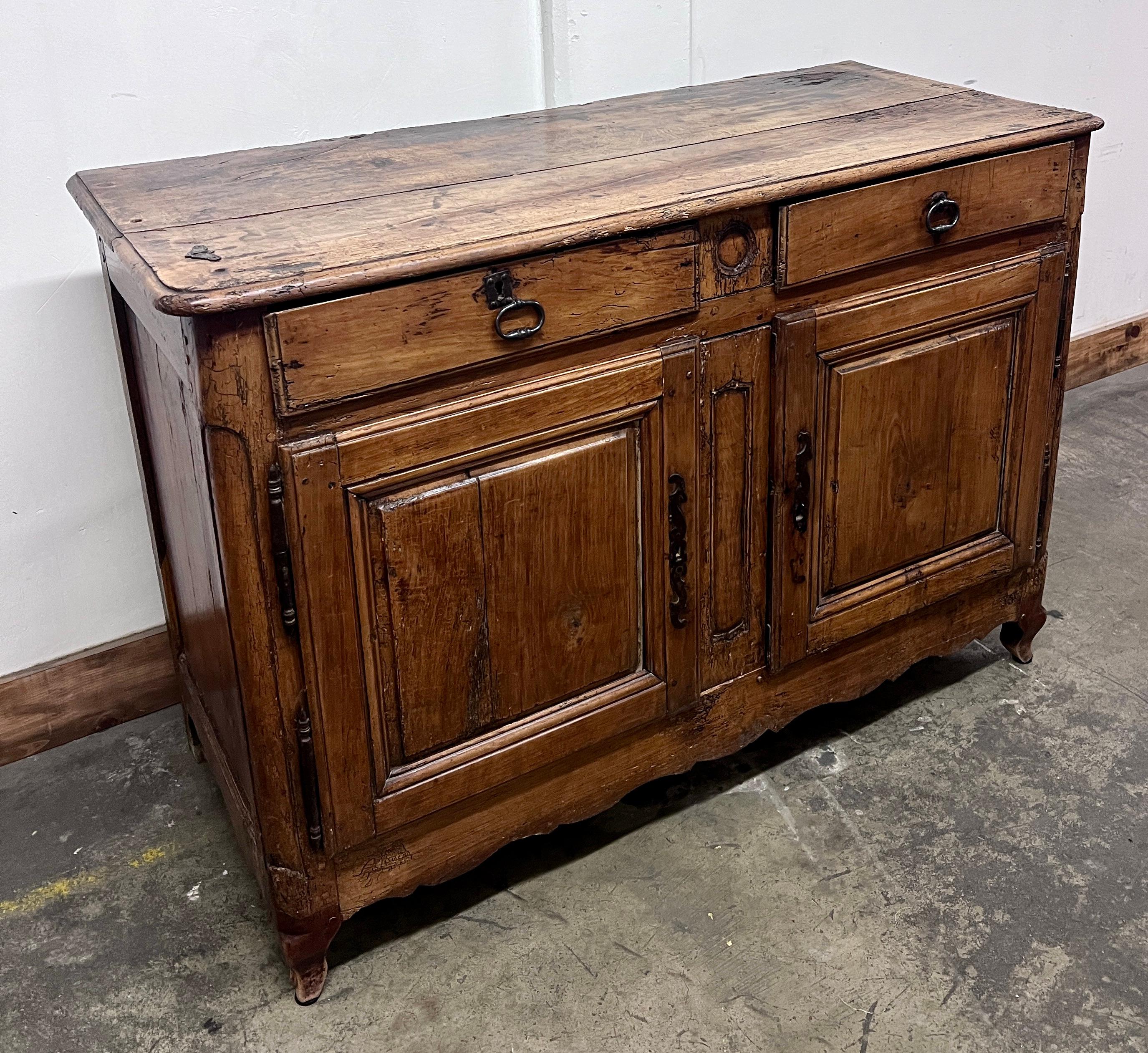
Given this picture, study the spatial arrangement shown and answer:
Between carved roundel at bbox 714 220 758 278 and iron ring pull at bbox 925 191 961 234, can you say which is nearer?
carved roundel at bbox 714 220 758 278

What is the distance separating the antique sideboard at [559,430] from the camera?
1.54 meters

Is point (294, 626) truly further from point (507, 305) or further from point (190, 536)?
point (507, 305)

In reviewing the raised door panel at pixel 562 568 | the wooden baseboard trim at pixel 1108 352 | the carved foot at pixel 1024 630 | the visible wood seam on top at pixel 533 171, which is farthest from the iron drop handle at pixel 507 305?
the wooden baseboard trim at pixel 1108 352

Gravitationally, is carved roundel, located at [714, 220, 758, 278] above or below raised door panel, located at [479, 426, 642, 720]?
above

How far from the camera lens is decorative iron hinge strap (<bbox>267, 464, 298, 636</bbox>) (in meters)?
1.52

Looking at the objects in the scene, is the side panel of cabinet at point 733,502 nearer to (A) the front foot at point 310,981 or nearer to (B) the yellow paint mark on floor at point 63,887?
(A) the front foot at point 310,981

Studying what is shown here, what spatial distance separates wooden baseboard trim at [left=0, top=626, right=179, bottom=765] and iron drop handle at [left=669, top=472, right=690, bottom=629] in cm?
104

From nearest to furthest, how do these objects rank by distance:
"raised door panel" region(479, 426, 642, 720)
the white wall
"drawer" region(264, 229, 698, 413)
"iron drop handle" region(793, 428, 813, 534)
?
1. "drawer" region(264, 229, 698, 413)
2. "raised door panel" region(479, 426, 642, 720)
3. "iron drop handle" region(793, 428, 813, 534)
4. the white wall

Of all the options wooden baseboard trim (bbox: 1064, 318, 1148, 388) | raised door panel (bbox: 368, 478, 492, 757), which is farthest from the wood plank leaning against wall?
wooden baseboard trim (bbox: 1064, 318, 1148, 388)

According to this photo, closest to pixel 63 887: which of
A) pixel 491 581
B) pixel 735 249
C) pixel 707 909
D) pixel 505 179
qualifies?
pixel 491 581

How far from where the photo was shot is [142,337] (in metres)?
1.86

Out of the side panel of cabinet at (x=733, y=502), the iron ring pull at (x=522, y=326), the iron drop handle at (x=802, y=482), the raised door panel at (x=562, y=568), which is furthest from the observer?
the iron drop handle at (x=802, y=482)

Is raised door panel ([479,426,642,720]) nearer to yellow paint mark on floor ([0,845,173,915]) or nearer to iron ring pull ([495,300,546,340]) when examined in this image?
iron ring pull ([495,300,546,340])

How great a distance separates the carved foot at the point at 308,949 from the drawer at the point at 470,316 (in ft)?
2.39
